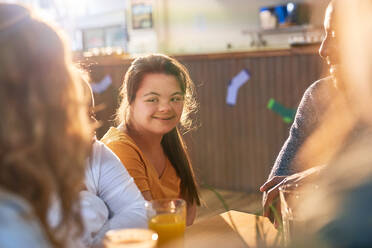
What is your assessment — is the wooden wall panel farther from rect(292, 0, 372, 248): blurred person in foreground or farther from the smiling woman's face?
the smiling woman's face

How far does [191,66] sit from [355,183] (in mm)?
3695

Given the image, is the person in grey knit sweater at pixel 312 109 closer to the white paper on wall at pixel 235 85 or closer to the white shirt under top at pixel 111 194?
the white shirt under top at pixel 111 194

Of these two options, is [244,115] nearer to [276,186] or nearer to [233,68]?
[233,68]

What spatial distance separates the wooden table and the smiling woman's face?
637mm

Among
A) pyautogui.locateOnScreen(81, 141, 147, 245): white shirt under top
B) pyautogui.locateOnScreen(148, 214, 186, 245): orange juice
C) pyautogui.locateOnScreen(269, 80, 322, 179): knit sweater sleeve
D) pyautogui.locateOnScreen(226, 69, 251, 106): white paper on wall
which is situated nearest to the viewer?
pyautogui.locateOnScreen(148, 214, 186, 245): orange juice

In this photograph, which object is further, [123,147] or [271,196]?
[123,147]

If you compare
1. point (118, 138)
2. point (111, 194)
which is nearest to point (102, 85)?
point (118, 138)

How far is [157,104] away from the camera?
1793 millimetres

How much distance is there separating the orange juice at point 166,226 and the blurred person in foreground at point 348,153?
0.97ft

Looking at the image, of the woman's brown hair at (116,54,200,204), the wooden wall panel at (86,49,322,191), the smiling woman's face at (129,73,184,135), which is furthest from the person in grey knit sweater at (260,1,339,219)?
the wooden wall panel at (86,49,322,191)

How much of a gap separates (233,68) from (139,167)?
99.9 inches

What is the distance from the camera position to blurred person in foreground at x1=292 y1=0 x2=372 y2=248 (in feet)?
1.76

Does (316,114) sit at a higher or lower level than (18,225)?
lower

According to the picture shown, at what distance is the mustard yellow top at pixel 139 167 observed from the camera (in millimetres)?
1566
